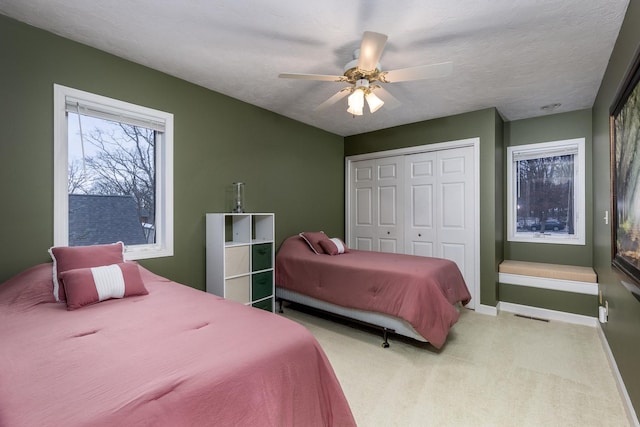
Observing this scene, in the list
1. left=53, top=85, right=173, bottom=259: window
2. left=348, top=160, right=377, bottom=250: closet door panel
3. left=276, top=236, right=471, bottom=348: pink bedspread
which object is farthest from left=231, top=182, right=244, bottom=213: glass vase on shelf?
left=348, top=160, right=377, bottom=250: closet door panel

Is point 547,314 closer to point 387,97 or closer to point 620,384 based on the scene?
point 620,384

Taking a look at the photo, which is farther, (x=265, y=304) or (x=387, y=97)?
(x=265, y=304)

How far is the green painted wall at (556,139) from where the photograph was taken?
3645mm

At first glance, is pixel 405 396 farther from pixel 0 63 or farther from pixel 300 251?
pixel 0 63

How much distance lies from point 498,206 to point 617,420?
8.18ft

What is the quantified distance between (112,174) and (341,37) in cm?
221

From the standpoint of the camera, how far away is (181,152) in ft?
9.71

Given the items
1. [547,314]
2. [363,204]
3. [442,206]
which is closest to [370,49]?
[442,206]

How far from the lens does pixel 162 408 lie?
36.0 inches

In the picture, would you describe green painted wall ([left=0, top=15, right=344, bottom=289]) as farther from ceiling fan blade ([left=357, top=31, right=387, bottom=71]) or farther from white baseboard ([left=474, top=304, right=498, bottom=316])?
white baseboard ([left=474, top=304, right=498, bottom=316])

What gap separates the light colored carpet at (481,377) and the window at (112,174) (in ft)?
6.41

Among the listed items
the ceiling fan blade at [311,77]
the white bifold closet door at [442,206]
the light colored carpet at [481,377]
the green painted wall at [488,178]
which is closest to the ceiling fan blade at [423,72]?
the ceiling fan blade at [311,77]

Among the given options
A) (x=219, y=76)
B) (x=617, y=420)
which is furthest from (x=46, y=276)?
(x=617, y=420)

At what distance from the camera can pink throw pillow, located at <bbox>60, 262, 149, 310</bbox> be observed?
5.68ft
